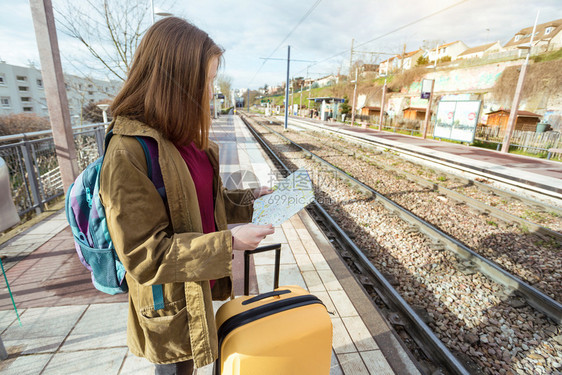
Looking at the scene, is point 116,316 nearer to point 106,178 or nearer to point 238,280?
point 238,280

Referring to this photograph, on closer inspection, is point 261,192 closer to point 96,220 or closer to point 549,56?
point 96,220

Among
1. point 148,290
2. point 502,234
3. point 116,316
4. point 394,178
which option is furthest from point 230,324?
point 394,178

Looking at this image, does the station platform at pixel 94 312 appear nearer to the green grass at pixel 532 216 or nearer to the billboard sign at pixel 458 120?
the green grass at pixel 532 216

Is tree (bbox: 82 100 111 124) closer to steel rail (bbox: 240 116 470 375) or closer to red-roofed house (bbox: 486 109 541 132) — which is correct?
steel rail (bbox: 240 116 470 375)

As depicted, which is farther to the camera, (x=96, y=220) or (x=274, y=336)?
(x=274, y=336)

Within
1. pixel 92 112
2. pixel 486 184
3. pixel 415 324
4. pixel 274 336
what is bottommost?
pixel 415 324

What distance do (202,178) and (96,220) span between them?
480mm

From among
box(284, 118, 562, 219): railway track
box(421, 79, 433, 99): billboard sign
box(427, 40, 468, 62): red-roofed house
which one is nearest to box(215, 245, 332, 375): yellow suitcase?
box(284, 118, 562, 219): railway track

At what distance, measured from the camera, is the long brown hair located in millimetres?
1147

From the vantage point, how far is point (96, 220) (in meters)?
1.13

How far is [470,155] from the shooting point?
547 inches

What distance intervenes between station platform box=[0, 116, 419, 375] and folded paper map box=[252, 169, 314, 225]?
53cm

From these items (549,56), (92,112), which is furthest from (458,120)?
(92,112)

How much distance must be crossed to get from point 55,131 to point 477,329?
6.18 m
